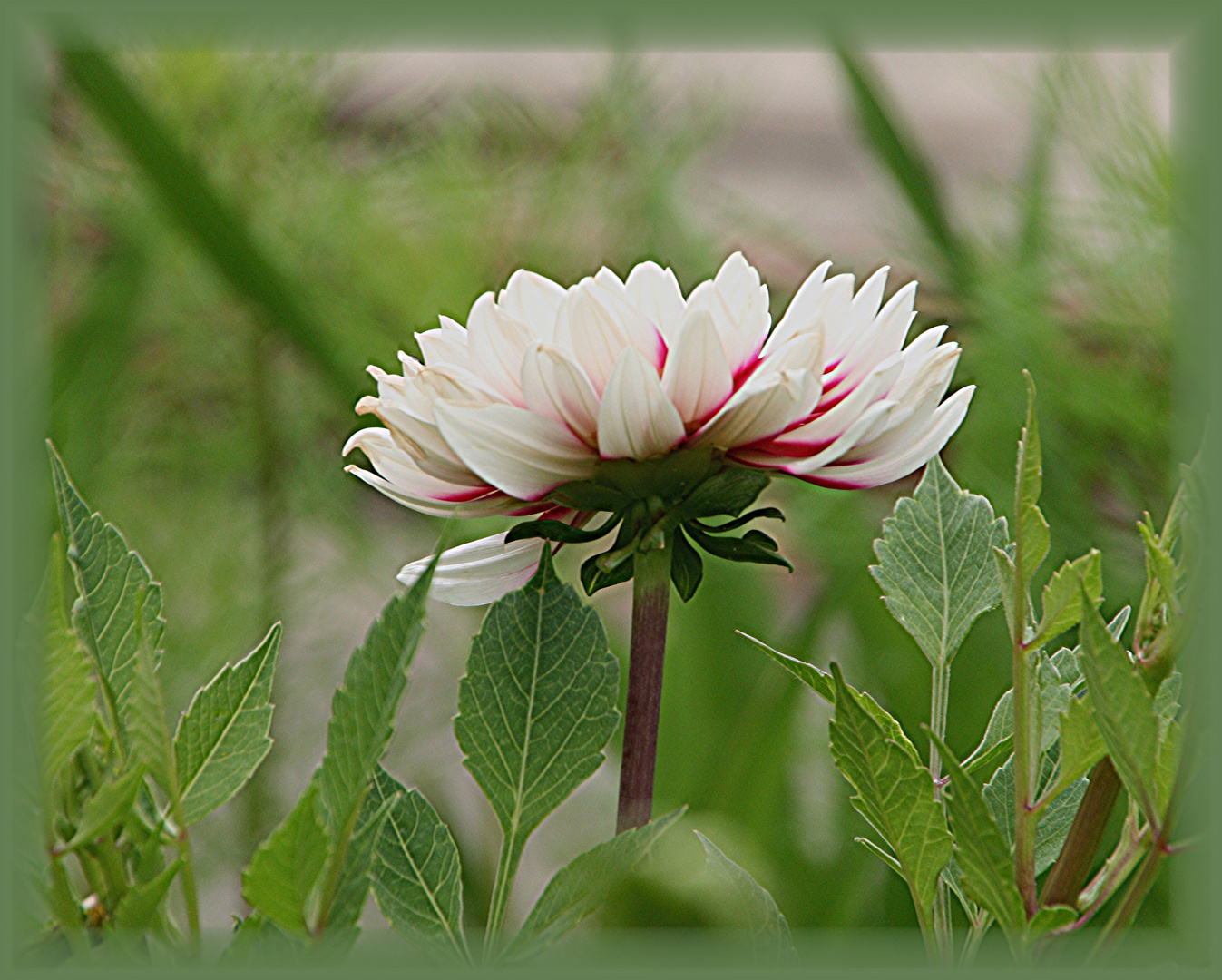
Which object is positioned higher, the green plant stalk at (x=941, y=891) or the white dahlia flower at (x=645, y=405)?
the white dahlia flower at (x=645, y=405)

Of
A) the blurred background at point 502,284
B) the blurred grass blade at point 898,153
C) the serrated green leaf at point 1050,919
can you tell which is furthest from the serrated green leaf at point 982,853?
the blurred grass blade at point 898,153

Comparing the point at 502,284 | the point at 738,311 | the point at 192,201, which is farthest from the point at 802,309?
the point at 502,284

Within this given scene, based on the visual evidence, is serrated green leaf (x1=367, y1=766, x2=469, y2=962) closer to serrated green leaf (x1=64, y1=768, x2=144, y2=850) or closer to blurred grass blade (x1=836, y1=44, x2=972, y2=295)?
serrated green leaf (x1=64, y1=768, x2=144, y2=850)

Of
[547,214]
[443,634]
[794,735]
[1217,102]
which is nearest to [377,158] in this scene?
[547,214]

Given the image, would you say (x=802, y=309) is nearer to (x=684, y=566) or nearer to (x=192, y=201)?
(x=684, y=566)

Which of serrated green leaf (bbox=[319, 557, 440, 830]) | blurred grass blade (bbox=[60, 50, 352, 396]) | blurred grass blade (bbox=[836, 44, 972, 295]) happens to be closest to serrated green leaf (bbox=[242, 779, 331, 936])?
serrated green leaf (bbox=[319, 557, 440, 830])

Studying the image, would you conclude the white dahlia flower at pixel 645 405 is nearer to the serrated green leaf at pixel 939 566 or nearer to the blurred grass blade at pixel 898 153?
the serrated green leaf at pixel 939 566
